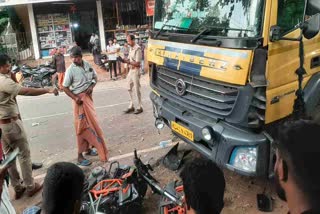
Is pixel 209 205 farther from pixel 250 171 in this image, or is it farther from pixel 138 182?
pixel 138 182

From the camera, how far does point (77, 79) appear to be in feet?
15.5

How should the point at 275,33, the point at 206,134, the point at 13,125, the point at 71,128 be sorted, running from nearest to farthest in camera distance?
the point at 275,33
the point at 206,134
the point at 13,125
the point at 71,128

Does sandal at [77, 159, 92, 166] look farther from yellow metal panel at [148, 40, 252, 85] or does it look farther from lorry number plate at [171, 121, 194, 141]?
yellow metal panel at [148, 40, 252, 85]

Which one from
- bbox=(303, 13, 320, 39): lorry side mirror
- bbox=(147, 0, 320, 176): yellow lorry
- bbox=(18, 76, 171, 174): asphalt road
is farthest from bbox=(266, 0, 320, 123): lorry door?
bbox=(18, 76, 171, 174): asphalt road

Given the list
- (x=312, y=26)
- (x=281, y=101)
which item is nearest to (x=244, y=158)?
(x=281, y=101)

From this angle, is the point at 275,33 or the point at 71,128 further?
the point at 71,128

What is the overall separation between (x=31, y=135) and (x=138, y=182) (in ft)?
12.4

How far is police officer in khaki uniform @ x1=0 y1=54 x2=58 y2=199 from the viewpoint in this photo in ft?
12.2

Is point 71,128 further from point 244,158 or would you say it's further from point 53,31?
point 53,31

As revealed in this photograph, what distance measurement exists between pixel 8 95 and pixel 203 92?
7.12ft

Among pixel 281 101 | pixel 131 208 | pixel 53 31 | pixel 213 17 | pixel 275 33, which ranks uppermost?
pixel 213 17

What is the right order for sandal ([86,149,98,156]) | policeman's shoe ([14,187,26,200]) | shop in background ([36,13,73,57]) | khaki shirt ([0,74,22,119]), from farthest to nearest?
1. shop in background ([36,13,73,57])
2. sandal ([86,149,98,156])
3. policeman's shoe ([14,187,26,200])
4. khaki shirt ([0,74,22,119])

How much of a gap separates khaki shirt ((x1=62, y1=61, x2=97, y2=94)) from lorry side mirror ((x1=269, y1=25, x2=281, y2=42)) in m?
2.70

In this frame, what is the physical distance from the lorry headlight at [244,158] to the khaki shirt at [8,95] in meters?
2.46
